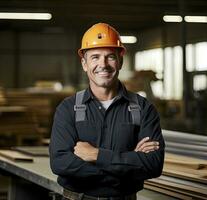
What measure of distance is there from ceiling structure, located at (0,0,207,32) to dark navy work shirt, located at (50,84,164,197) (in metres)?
6.56

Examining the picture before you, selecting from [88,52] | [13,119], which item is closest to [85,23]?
[13,119]

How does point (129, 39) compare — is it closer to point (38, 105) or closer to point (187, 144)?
point (38, 105)

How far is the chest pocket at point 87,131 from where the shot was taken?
2.55m

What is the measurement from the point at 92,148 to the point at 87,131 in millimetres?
93

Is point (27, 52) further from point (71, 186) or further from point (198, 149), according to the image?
point (71, 186)

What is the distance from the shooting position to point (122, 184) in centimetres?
258

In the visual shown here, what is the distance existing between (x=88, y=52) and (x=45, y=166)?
8.55ft

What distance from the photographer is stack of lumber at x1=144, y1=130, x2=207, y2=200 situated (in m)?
4.04

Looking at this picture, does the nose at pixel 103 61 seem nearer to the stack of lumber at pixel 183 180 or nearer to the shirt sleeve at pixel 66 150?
the shirt sleeve at pixel 66 150

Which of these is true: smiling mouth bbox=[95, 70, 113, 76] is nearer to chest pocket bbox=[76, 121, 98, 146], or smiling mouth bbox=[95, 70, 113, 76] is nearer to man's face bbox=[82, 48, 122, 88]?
man's face bbox=[82, 48, 122, 88]

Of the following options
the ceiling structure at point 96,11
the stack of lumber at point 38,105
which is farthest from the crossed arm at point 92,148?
the stack of lumber at point 38,105

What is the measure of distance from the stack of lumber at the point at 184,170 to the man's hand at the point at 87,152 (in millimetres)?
1541

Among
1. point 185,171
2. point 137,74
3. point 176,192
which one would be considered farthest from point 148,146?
point 137,74

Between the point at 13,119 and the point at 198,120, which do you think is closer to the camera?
the point at 198,120
